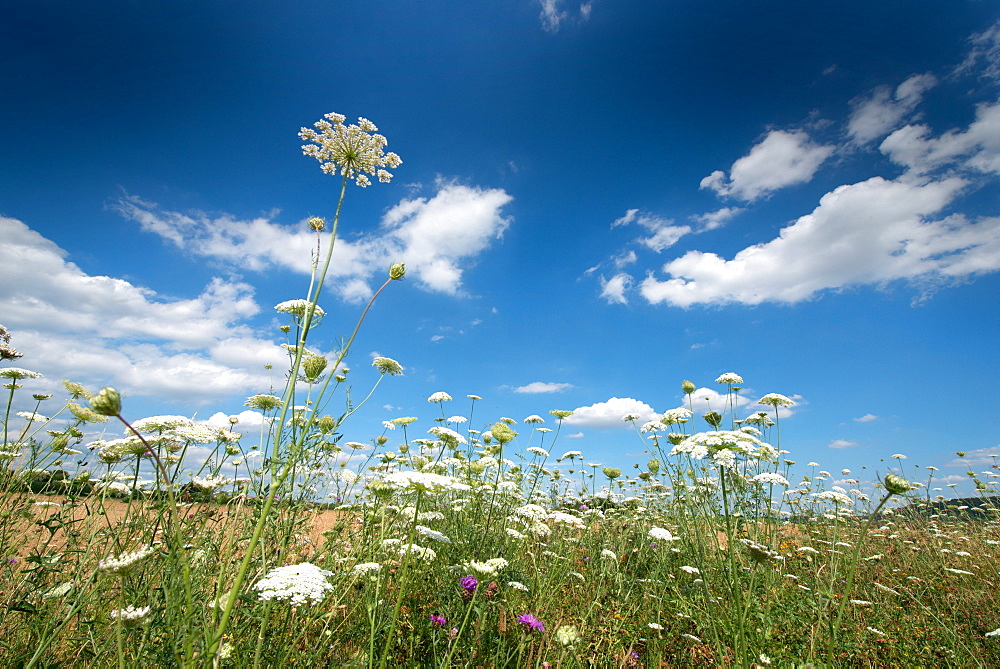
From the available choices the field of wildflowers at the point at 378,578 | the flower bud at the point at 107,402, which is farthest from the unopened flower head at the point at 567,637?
the flower bud at the point at 107,402

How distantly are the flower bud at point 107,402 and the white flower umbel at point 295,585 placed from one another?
0.91 metres

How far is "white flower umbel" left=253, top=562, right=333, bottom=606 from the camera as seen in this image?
1.75 m

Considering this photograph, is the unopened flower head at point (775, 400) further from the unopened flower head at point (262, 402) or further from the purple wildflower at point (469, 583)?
the unopened flower head at point (262, 402)

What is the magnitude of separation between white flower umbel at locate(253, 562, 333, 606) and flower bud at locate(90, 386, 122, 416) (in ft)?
2.98

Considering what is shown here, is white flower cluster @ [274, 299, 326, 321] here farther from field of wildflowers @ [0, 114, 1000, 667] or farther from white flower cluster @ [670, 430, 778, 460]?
white flower cluster @ [670, 430, 778, 460]

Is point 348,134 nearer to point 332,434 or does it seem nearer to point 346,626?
point 332,434

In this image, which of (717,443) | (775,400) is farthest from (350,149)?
(775,400)

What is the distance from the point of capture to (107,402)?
163 centimetres

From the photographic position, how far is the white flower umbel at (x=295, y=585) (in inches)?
69.0

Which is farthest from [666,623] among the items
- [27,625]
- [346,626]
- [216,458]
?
[27,625]

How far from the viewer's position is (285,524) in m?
2.88

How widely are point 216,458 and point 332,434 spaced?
137 cm

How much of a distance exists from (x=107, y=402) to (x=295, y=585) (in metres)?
1.04

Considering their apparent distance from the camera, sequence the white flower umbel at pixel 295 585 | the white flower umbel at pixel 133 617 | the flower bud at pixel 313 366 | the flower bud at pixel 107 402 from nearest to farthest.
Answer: the flower bud at pixel 107 402
the white flower umbel at pixel 295 585
the white flower umbel at pixel 133 617
the flower bud at pixel 313 366
